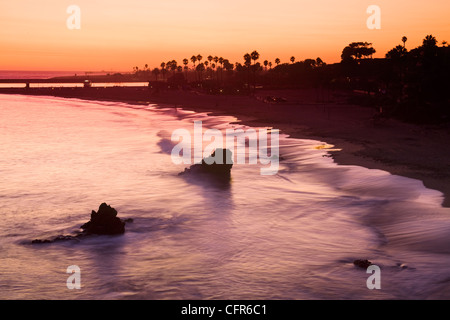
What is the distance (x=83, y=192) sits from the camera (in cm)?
3178

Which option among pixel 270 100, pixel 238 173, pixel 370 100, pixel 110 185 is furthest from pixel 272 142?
pixel 270 100

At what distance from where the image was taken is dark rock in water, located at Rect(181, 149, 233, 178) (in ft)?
107

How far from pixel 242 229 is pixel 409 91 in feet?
131

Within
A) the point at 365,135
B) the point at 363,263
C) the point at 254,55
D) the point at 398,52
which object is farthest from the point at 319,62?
the point at 363,263

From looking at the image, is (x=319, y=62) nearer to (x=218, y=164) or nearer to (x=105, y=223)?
(x=218, y=164)

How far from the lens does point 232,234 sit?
21812 mm

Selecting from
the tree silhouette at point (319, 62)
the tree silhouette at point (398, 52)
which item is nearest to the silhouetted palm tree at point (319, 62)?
A: the tree silhouette at point (319, 62)

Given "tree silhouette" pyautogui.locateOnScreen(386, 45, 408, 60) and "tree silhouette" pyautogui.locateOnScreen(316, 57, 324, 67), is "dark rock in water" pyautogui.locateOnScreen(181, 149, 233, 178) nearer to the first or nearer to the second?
"tree silhouette" pyautogui.locateOnScreen(386, 45, 408, 60)

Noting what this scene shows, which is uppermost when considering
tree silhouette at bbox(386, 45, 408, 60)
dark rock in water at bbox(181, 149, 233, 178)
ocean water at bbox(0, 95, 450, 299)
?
tree silhouette at bbox(386, 45, 408, 60)

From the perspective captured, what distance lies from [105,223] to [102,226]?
0.18 meters

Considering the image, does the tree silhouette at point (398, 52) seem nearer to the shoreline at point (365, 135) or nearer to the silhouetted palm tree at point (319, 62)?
the shoreline at point (365, 135)

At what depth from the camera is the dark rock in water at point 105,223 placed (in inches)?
838

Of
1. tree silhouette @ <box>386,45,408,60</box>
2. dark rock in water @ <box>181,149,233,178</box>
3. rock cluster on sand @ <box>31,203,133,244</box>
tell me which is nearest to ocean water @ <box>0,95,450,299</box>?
rock cluster on sand @ <box>31,203,133,244</box>

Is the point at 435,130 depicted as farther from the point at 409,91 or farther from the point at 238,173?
the point at 238,173
